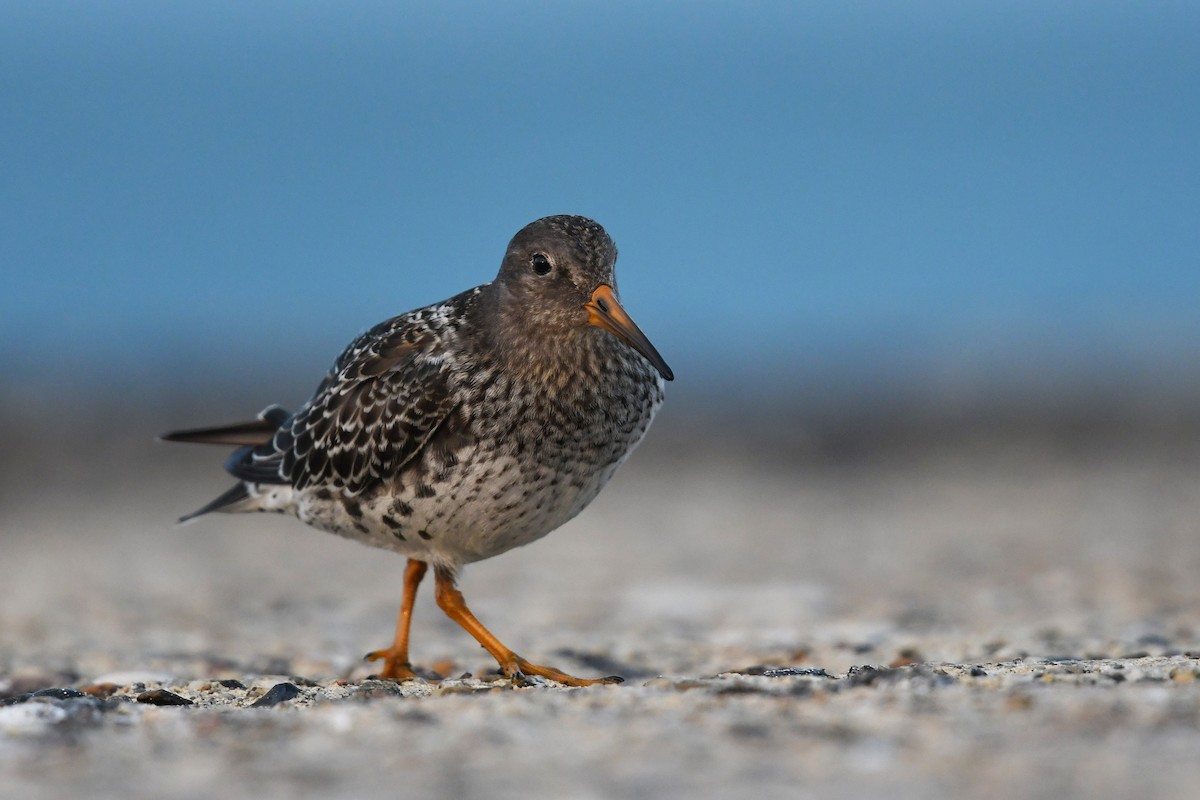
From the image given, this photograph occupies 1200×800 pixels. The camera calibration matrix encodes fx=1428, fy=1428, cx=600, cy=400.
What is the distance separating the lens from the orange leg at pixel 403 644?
7.51 meters

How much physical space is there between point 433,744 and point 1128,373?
2615 cm

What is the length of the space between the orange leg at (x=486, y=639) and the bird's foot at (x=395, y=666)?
13.9 inches

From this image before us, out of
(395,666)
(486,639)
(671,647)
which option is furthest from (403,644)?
(671,647)

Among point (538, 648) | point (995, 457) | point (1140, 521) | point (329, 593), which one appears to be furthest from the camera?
point (995, 457)

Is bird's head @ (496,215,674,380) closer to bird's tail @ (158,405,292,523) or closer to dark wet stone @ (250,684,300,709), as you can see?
dark wet stone @ (250,684,300,709)

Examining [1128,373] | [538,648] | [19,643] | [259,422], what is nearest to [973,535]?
[538,648]

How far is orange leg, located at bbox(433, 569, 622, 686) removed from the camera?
7055mm

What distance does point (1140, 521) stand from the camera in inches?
583

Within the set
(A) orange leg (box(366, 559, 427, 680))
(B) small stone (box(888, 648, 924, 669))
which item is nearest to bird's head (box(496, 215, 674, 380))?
(A) orange leg (box(366, 559, 427, 680))

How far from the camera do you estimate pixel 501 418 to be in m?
6.92

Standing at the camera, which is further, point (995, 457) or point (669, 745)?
point (995, 457)

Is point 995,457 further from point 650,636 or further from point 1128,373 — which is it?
point 650,636

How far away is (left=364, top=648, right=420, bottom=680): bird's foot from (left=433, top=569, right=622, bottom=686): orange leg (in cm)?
35

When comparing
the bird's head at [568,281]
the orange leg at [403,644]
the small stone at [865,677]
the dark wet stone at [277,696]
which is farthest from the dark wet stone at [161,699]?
the small stone at [865,677]
